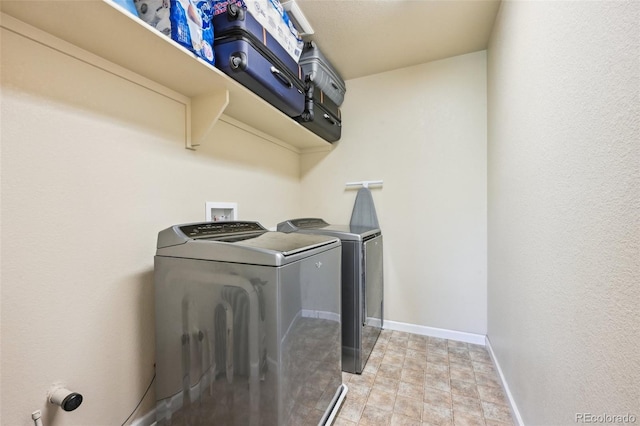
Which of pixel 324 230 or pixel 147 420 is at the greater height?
pixel 324 230

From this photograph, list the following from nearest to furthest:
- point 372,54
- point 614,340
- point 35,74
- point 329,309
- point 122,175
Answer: point 614,340 < point 35,74 < point 122,175 < point 329,309 < point 372,54

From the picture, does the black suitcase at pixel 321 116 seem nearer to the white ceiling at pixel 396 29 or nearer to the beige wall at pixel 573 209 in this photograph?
the white ceiling at pixel 396 29

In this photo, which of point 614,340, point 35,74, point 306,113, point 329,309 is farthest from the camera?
point 306,113

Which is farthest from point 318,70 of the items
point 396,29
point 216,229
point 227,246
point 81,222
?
point 81,222

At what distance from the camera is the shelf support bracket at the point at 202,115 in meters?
1.43

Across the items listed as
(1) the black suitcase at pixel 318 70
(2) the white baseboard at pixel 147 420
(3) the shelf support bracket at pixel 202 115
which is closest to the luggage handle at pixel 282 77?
(3) the shelf support bracket at pixel 202 115

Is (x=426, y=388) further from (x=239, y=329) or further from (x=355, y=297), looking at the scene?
(x=239, y=329)

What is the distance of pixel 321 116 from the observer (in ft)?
7.21

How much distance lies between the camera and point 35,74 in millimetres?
948

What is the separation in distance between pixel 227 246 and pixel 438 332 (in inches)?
84.2

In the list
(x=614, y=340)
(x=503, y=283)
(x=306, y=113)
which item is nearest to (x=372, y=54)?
(x=306, y=113)

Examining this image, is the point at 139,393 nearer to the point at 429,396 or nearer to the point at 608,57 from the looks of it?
the point at 429,396

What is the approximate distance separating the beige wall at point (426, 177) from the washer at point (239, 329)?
4.43ft

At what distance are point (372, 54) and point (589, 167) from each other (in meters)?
1.96
